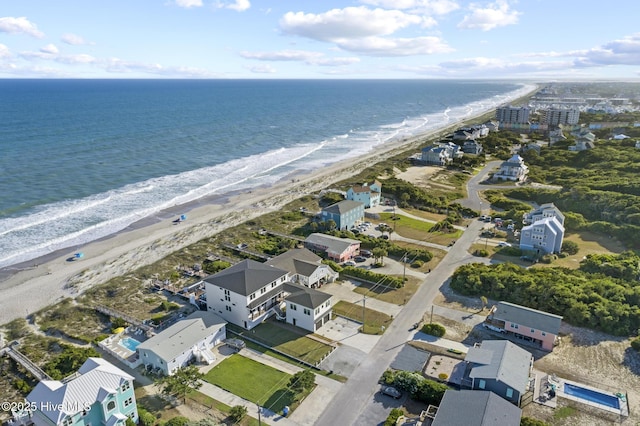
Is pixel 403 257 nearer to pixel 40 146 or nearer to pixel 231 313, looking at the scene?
pixel 231 313

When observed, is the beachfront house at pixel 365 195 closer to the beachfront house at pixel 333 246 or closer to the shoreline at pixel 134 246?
the shoreline at pixel 134 246

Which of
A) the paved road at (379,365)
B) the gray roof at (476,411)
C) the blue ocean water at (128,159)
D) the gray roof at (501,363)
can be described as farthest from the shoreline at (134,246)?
the gray roof at (501,363)

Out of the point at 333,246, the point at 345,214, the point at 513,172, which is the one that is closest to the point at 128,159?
the point at 345,214

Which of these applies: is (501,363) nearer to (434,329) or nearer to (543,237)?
(434,329)

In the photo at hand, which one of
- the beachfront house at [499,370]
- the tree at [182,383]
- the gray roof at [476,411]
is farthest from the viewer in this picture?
the tree at [182,383]

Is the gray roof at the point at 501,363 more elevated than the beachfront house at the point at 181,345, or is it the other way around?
the gray roof at the point at 501,363
